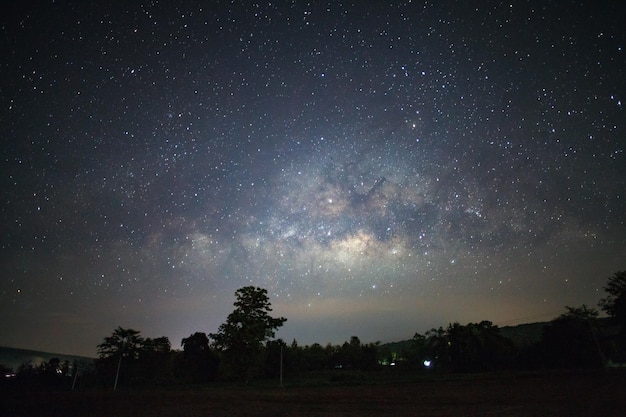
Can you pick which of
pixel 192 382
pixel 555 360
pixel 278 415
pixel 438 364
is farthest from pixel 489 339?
pixel 278 415

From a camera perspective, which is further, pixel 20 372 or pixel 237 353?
pixel 20 372

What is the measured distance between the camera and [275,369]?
59875 mm

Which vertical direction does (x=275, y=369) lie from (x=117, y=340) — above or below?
below

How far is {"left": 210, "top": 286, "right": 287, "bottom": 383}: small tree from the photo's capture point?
41.2 m

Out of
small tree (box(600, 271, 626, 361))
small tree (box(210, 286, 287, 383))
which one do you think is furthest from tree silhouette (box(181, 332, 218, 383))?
small tree (box(600, 271, 626, 361))

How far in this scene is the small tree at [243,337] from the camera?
41.2 meters

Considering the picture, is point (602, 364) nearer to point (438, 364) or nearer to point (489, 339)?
point (489, 339)

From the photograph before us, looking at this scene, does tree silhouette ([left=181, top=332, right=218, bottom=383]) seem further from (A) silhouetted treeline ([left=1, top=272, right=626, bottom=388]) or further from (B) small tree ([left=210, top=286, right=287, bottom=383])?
(B) small tree ([left=210, top=286, right=287, bottom=383])

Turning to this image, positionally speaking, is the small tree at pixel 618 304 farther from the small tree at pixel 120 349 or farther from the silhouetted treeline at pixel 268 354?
the small tree at pixel 120 349

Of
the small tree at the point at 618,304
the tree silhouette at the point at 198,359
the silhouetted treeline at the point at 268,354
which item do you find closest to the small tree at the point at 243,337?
the silhouetted treeline at the point at 268,354

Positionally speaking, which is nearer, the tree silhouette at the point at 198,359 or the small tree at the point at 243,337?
the small tree at the point at 243,337

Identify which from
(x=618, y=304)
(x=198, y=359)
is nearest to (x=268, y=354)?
(x=198, y=359)

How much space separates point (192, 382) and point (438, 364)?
5012 centimetres

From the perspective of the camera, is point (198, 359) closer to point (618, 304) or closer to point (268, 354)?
point (268, 354)
